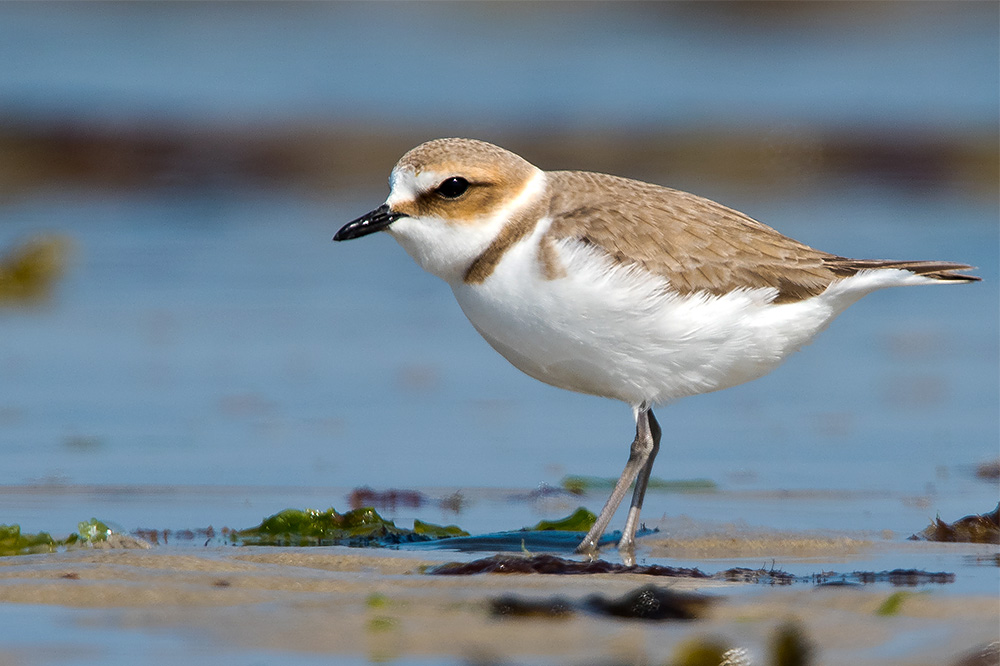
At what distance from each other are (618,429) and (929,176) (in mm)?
9644

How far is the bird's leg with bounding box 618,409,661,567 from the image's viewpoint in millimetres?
4738

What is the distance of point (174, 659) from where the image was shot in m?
3.28

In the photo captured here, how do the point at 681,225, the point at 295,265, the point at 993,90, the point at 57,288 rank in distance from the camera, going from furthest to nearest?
the point at 993,90
the point at 295,265
the point at 57,288
the point at 681,225

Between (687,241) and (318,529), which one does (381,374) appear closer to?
(318,529)

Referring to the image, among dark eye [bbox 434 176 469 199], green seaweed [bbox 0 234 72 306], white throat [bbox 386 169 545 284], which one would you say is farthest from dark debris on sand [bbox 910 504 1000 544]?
green seaweed [bbox 0 234 72 306]

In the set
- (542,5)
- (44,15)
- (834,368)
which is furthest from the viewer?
(542,5)

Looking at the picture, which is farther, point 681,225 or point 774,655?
point 681,225

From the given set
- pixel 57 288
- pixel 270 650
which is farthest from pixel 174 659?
pixel 57 288

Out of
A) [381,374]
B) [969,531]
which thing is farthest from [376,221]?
[381,374]

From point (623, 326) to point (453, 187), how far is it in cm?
77

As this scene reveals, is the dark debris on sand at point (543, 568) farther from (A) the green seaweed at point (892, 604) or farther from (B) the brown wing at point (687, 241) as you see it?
(B) the brown wing at point (687, 241)

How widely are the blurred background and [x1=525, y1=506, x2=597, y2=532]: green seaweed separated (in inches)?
8.7

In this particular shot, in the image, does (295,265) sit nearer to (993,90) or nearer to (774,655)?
(774,655)

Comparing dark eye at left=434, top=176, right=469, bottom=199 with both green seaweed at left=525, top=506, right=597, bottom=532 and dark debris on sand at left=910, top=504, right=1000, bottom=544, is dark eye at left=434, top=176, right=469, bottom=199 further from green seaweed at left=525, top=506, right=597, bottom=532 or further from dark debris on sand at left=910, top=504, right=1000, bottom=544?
dark debris on sand at left=910, top=504, right=1000, bottom=544
